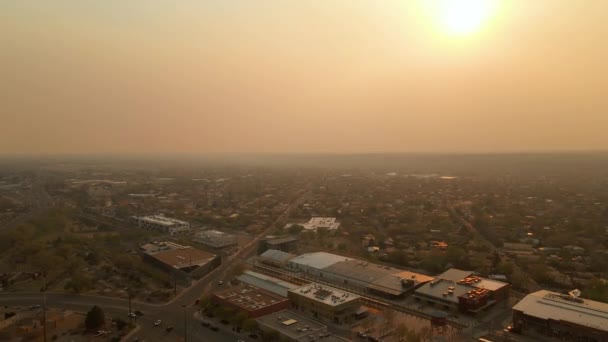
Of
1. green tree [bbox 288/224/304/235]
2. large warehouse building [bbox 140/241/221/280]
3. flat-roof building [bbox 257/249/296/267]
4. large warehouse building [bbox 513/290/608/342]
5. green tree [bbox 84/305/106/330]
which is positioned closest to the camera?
large warehouse building [bbox 513/290/608/342]

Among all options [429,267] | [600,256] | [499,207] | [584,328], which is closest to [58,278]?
[429,267]

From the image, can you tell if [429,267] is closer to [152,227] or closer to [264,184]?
[152,227]

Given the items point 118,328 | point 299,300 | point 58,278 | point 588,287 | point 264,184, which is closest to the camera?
point 118,328

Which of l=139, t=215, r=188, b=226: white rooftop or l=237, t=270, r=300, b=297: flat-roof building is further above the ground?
l=237, t=270, r=300, b=297: flat-roof building

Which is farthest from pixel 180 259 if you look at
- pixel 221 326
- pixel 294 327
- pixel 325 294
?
pixel 294 327

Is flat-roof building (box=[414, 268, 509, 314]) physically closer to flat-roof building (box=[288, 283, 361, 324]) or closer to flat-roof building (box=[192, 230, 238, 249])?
flat-roof building (box=[288, 283, 361, 324])

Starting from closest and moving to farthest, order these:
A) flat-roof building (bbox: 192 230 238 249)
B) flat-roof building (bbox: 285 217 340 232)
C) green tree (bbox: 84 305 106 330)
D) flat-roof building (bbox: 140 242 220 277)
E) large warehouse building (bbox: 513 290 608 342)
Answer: large warehouse building (bbox: 513 290 608 342) → green tree (bbox: 84 305 106 330) → flat-roof building (bbox: 140 242 220 277) → flat-roof building (bbox: 192 230 238 249) → flat-roof building (bbox: 285 217 340 232)

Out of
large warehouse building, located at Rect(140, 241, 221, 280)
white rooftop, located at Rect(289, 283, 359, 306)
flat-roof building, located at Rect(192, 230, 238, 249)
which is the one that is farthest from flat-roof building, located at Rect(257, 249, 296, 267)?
white rooftop, located at Rect(289, 283, 359, 306)

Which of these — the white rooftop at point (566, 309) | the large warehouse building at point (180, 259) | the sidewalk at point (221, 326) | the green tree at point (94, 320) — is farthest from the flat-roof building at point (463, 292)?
the green tree at point (94, 320)
